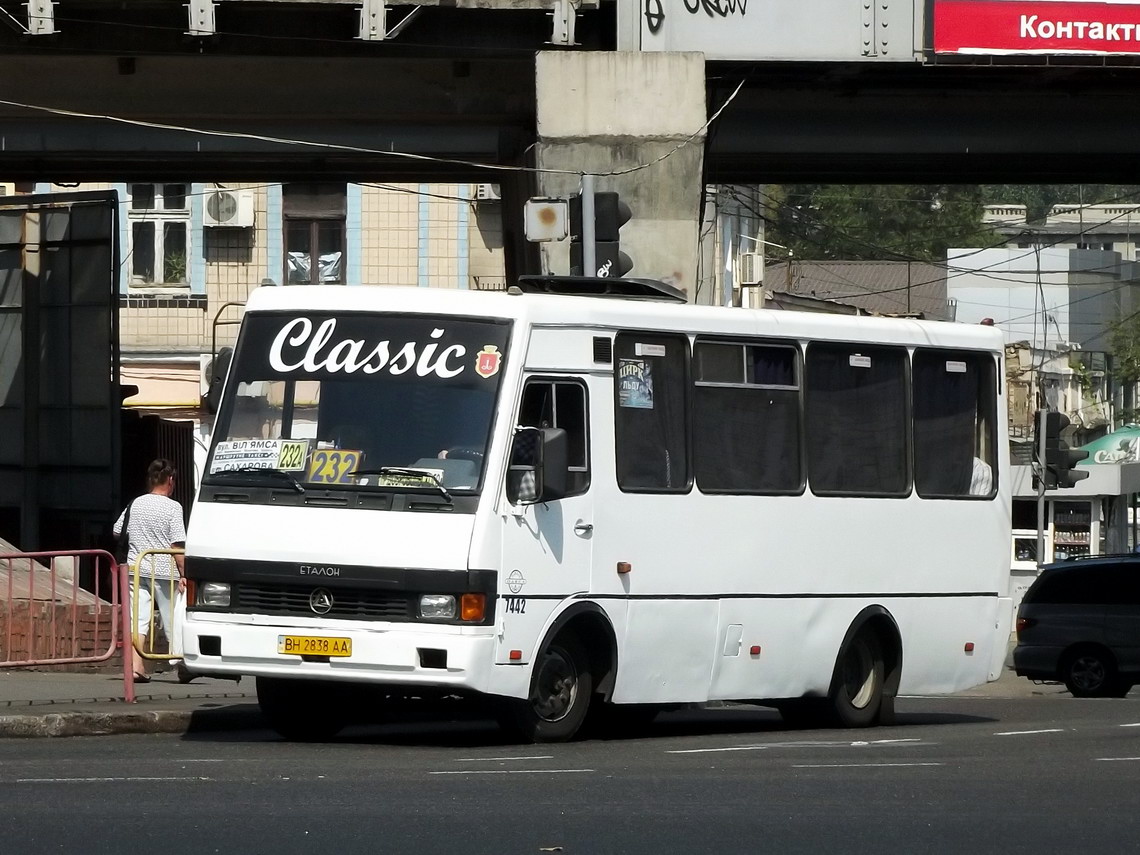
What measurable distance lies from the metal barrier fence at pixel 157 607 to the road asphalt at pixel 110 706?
1.09 ft

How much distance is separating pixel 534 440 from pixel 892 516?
3806mm

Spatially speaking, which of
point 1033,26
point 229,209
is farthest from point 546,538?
point 229,209

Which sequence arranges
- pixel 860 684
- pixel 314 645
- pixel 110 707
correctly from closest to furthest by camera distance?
pixel 314 645 < pixel 110 707 < pixel 860 684

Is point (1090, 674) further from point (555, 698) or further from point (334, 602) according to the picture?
point (334, 602)

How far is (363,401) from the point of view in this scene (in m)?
12.3

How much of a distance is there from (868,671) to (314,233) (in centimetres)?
2536

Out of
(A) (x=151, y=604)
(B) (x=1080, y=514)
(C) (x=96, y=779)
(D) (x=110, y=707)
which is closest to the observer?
(C) (x=96, y=779)

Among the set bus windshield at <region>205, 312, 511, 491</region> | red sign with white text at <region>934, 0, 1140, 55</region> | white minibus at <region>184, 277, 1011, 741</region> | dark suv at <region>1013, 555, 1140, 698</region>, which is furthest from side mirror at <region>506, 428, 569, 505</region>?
dark suv at <region>1013, 555, 1140, 698</region>

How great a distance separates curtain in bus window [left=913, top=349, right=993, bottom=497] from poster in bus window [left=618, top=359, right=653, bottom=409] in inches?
111

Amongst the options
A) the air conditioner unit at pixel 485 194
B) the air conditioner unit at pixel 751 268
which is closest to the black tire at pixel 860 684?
the air conditioner unit at pixel 485 194

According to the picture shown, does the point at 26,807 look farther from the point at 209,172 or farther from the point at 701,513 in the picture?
the point at 209,172

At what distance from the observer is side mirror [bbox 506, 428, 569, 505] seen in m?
12.2

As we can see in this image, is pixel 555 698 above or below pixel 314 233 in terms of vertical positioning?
below

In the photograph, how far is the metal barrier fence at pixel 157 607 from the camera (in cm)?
1509
